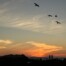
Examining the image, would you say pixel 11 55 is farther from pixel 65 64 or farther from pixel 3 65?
pixel 65 64

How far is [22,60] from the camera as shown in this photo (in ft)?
407

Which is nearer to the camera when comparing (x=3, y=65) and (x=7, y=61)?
(x=3, y=65)

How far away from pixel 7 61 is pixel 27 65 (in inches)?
582

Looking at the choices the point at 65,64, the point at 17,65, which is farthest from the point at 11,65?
the point at 65,64

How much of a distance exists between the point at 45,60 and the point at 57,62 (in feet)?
25.4

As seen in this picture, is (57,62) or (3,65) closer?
(3,65)

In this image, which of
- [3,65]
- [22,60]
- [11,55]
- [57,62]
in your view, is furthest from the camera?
[11,55]

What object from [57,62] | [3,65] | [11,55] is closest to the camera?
[3,65]

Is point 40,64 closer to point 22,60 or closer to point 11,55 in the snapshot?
point 22,60

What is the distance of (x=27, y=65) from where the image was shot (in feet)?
354

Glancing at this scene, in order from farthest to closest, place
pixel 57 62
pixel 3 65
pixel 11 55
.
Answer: pixel 11 55 < pixel 57 62 < pixel 3 65

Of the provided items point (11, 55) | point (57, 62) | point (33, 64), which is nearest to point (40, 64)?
point (33, 64)

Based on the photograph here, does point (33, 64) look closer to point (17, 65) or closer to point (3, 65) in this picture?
point (17, 65)

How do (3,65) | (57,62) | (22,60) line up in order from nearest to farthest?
1. (3,65)
2. (57,62)
3. (22,60)
